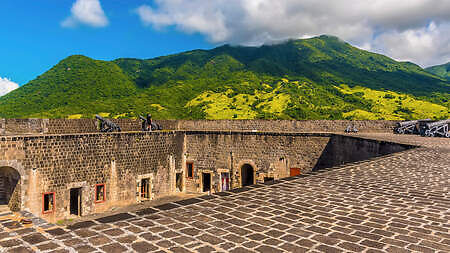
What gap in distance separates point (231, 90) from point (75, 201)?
3874 centimetres

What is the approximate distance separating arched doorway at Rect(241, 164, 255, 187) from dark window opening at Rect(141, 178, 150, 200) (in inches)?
216

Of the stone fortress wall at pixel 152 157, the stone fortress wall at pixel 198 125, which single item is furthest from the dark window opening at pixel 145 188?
the stone fortress wall at pixel 198 125

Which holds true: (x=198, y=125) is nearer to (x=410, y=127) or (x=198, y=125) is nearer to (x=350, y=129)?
(x=350, y=129)

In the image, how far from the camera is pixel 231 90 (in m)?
51.1

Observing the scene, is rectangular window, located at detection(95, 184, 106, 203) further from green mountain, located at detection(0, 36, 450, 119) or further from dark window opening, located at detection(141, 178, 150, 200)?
green mountain, located at detection(0, 36, 450, 119)

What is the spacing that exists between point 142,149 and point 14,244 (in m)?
13.0

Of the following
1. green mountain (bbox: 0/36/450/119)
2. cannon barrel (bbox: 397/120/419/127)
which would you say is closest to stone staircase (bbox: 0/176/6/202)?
cannon barrel (bbox: 397/120/419/127)

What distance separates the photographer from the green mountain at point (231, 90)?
43.2m

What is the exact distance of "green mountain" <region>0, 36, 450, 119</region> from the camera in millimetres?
43156

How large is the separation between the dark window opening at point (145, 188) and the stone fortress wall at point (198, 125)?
374cm

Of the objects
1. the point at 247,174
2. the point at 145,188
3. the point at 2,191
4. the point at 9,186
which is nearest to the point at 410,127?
the point at 247,174

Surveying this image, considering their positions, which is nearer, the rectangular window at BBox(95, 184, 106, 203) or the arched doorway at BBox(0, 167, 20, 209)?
the arched doorway at BBox(0, 167, 20, 209)

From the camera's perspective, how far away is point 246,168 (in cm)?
1886

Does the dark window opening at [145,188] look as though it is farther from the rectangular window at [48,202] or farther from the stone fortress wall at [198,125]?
the rectangular window at [48,202]
